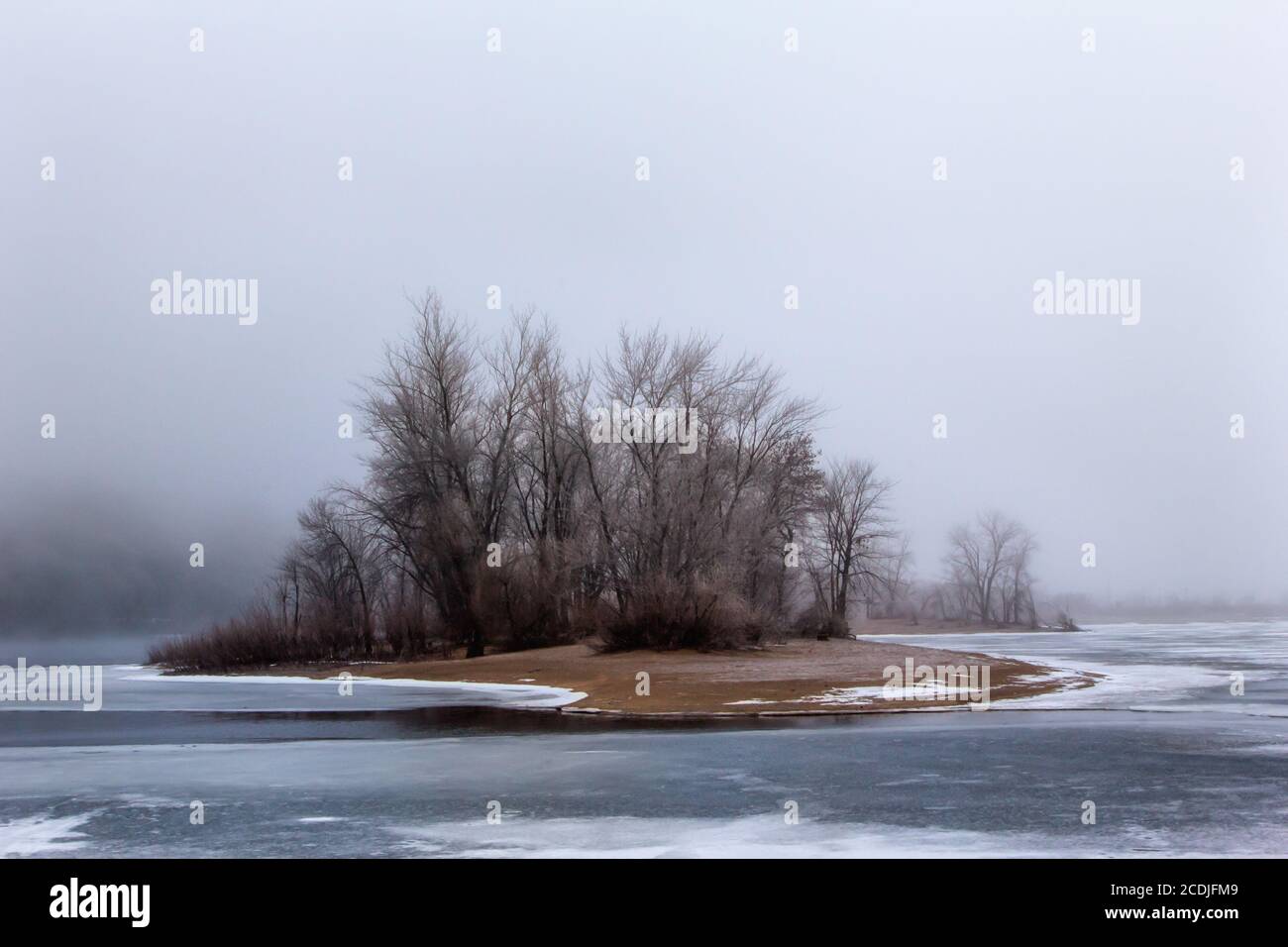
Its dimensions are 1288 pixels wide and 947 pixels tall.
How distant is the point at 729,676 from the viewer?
2770 cm

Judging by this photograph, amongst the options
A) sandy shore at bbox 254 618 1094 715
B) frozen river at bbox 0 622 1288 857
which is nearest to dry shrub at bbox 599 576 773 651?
sandy shore at bbox 254 618 1094 715

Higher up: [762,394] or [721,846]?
[762,394]

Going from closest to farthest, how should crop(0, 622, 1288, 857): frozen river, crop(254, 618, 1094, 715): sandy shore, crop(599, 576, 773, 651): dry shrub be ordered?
1. crop(0, 622, 1288, 857): frozen river
2. crop(254, 618, 1094, 715): sandy shore
3. crop(599, 576, 773, 651): dry shrub

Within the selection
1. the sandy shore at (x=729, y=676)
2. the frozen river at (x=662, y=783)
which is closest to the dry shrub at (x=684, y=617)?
the sandy shore at (x=729, y=676)

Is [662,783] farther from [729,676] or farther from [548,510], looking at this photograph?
[548,510]

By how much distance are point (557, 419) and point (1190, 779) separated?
125ft

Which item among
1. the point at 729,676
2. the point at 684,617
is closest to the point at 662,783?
the point at 729,676

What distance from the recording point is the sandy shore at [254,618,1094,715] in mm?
Result: 22172

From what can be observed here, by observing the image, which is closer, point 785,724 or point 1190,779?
point 1190,779

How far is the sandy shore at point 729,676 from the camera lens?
22172mm

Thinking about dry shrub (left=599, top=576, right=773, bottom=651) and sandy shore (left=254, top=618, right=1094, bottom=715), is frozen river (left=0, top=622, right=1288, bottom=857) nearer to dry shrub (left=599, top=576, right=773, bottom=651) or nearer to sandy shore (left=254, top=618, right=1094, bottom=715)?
sandy shore (left=254, top=618, right=1094, bottom=715)
